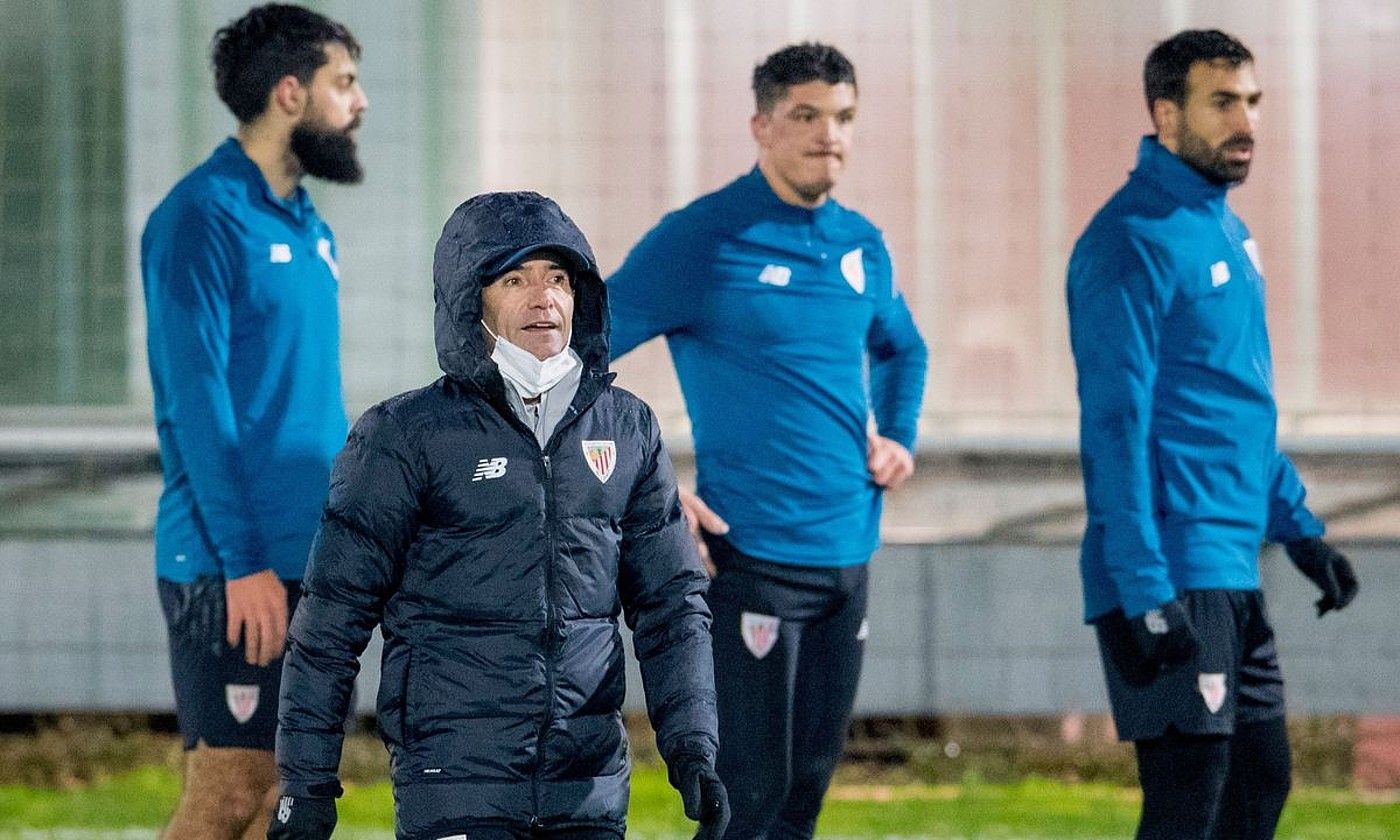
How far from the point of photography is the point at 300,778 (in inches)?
152

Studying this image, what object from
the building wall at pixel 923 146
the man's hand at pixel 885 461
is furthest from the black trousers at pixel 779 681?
the building wall at pixel 923 146

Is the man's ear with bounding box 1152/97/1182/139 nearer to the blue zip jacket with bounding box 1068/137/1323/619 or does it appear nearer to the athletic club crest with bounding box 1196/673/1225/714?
the blue zip jacket with bounding box 1068/137/1323/619

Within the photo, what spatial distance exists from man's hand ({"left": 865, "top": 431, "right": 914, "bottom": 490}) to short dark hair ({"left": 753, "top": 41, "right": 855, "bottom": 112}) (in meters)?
0.77

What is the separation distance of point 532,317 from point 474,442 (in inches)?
8.5

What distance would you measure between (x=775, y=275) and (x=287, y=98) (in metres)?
1.09

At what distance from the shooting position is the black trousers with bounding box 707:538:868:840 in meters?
5.45

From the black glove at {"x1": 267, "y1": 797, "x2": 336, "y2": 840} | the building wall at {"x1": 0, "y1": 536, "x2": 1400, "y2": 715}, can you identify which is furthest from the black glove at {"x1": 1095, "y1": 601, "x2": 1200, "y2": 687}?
the building wall at {"x1": 0, "y1": 536, "x2": 1400, "y2": 715}

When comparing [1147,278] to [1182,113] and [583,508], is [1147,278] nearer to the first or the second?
[1182,113]

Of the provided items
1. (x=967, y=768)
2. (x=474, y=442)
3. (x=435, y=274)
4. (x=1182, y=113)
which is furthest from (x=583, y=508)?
(x=967, y=768)

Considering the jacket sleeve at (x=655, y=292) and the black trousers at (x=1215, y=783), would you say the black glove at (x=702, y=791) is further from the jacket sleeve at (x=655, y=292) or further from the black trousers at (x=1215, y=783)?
the jacket sleeve at (x=655, y=292)

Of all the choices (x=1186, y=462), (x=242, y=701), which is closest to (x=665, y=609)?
(x=242, y=701)

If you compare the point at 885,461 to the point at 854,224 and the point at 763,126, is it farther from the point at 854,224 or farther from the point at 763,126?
the point at 763,126

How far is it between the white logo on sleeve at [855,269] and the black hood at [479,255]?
1619 millimetres

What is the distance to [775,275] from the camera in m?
5.58
